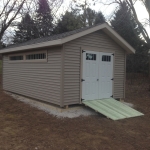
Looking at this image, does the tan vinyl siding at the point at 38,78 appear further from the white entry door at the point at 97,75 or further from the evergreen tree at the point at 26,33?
the evergreen tree at the point at 26,33

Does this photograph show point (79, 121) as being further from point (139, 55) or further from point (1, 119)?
point (139, 55)

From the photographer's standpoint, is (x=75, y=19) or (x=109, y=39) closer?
(x=109, y=39)

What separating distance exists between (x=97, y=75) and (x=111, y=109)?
152cm

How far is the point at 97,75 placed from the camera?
7480 millimetres

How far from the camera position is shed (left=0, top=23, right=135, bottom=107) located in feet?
21.4

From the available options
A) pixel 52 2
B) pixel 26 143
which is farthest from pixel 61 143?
pixel 52 2

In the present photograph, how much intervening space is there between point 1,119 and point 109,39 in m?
5.17

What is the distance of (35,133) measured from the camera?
458cm

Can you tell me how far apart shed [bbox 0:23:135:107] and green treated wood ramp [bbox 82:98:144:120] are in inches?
11.8

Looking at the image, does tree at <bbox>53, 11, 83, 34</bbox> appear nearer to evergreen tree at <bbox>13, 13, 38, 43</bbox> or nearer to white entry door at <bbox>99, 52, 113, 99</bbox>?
evergreen tree at <bbox>13, 13, 38, 43</bbox>

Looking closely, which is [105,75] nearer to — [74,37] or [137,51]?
[74,37]

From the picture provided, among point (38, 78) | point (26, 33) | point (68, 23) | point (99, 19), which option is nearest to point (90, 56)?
point (38, 78)

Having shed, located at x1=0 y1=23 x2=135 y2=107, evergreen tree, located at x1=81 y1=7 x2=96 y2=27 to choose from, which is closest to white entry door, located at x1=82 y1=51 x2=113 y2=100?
shed, located at x1=0 y1=23 x2=135 y2=107

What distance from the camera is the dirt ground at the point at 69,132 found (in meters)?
3.98
